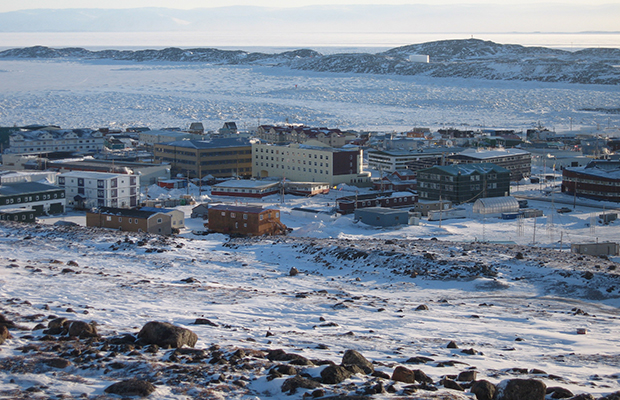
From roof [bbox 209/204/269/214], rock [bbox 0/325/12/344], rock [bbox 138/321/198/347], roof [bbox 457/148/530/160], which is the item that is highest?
roof [bbox 457/148/530/160]

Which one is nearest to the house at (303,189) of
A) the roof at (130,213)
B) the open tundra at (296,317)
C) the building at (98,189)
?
the building at (98,189)

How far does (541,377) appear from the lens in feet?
32.1

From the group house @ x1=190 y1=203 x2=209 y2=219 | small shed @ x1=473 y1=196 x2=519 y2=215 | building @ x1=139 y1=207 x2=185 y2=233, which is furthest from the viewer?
small shed @ x1=473 y1=196 x2=519 y2=215

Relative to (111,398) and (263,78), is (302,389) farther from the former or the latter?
(263,78)

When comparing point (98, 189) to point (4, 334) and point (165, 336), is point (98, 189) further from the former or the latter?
point (165, 336)

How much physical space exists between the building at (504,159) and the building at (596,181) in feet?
18.8

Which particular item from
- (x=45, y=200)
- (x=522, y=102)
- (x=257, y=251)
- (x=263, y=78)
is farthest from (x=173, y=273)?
(x=263, y=78)

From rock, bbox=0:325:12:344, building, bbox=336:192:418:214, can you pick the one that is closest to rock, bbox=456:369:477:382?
rock, bbox=0:325:12:344

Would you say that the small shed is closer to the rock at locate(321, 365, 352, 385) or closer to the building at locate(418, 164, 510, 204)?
the building at locate(418, 164, 510, 204)

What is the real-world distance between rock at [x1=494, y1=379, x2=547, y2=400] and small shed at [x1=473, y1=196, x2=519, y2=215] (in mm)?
→ 24274

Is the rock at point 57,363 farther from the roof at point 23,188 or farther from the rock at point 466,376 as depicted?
the roof at point 23,188

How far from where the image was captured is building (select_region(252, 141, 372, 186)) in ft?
140

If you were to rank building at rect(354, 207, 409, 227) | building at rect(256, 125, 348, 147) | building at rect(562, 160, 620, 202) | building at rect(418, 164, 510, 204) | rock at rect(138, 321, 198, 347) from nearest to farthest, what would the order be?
1. rock at rect(138, 321, 198, 347)
2. building at rect(354, 207, 409, 227)
3. building at rect(418, 164, 510, 204)
4. building at rect(562, 160, 620, 202)
5. building at rect(256, 125, 348, 147)

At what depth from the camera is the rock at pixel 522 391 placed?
8.41 meters
